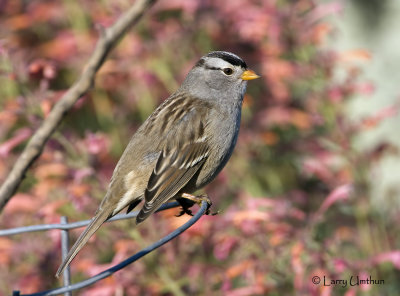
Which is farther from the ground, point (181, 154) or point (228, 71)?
point (228, 71)

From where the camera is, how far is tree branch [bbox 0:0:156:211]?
128cm

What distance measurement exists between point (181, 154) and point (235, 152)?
1.28 m

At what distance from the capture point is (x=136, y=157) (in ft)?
9.38

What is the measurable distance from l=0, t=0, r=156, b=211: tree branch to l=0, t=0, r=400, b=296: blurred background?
1748 millimetres

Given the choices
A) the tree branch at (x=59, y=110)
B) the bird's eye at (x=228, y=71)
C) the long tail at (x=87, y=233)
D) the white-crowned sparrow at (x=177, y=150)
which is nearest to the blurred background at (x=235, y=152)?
the white-crowned sparrow at (x=177, y=150)

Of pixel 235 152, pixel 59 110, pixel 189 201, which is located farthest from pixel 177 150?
pixel 59 110

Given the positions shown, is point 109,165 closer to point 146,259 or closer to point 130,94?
point 146,259

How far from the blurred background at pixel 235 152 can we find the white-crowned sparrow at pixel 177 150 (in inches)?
11.9

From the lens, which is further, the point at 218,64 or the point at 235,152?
the point at 235,152

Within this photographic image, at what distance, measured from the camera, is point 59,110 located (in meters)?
1.31

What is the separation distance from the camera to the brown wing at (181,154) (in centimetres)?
281

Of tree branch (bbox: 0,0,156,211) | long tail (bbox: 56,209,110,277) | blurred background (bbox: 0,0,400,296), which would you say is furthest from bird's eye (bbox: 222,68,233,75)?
tree branch (bbox: 0,0,156,211)

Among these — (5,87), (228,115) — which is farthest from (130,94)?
(228,115)

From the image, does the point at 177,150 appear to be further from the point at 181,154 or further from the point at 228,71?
the point at 228,71
